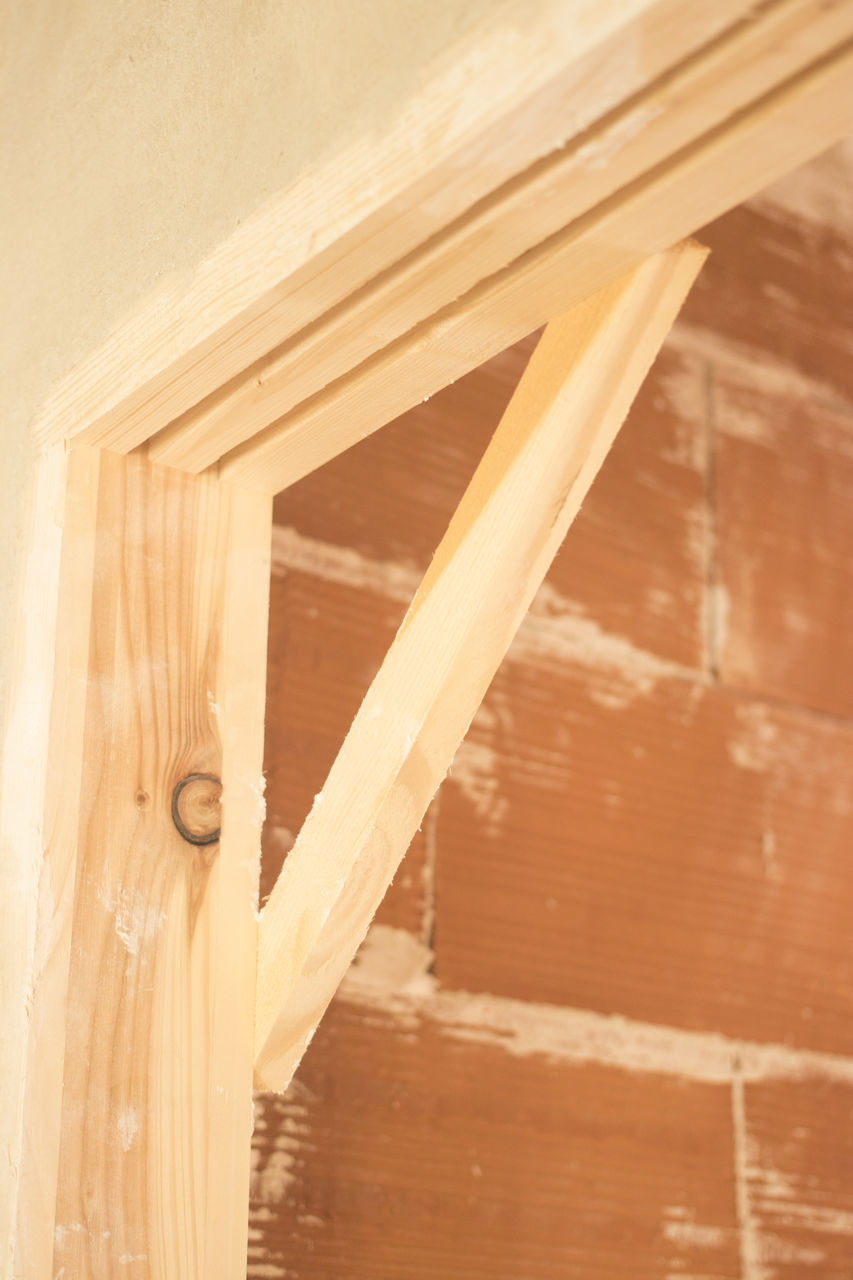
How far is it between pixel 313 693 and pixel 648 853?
1.79 ft

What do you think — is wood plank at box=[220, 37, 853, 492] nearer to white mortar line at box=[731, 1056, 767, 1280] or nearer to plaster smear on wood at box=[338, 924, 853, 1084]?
plaster smear on wood at box=[338, 924, 853, 1084]

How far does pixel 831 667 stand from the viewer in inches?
85.9

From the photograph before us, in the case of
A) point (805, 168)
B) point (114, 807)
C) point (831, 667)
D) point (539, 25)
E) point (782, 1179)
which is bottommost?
point (782, 1179)

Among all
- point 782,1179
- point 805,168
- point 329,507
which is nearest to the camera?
point 329,507

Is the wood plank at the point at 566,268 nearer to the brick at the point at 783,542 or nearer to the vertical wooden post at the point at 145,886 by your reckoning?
the vertical wooden post at the point at 145,886

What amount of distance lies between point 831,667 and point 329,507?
2.93ft

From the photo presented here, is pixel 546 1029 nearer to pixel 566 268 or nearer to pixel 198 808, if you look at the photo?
pixel 198 808

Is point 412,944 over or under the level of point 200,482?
under

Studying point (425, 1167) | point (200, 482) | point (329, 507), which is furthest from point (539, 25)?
point (425, 1167)

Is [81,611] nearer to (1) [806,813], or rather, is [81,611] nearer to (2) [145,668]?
(2) [145,668]

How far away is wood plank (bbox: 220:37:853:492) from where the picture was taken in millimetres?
682

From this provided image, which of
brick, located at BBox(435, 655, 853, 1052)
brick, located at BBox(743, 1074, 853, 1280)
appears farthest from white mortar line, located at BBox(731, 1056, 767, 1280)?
brick, located at BBox(435, 655, 853, 1052)

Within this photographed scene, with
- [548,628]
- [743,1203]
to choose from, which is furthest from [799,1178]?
[548,628]

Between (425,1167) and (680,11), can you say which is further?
(425,1167)
